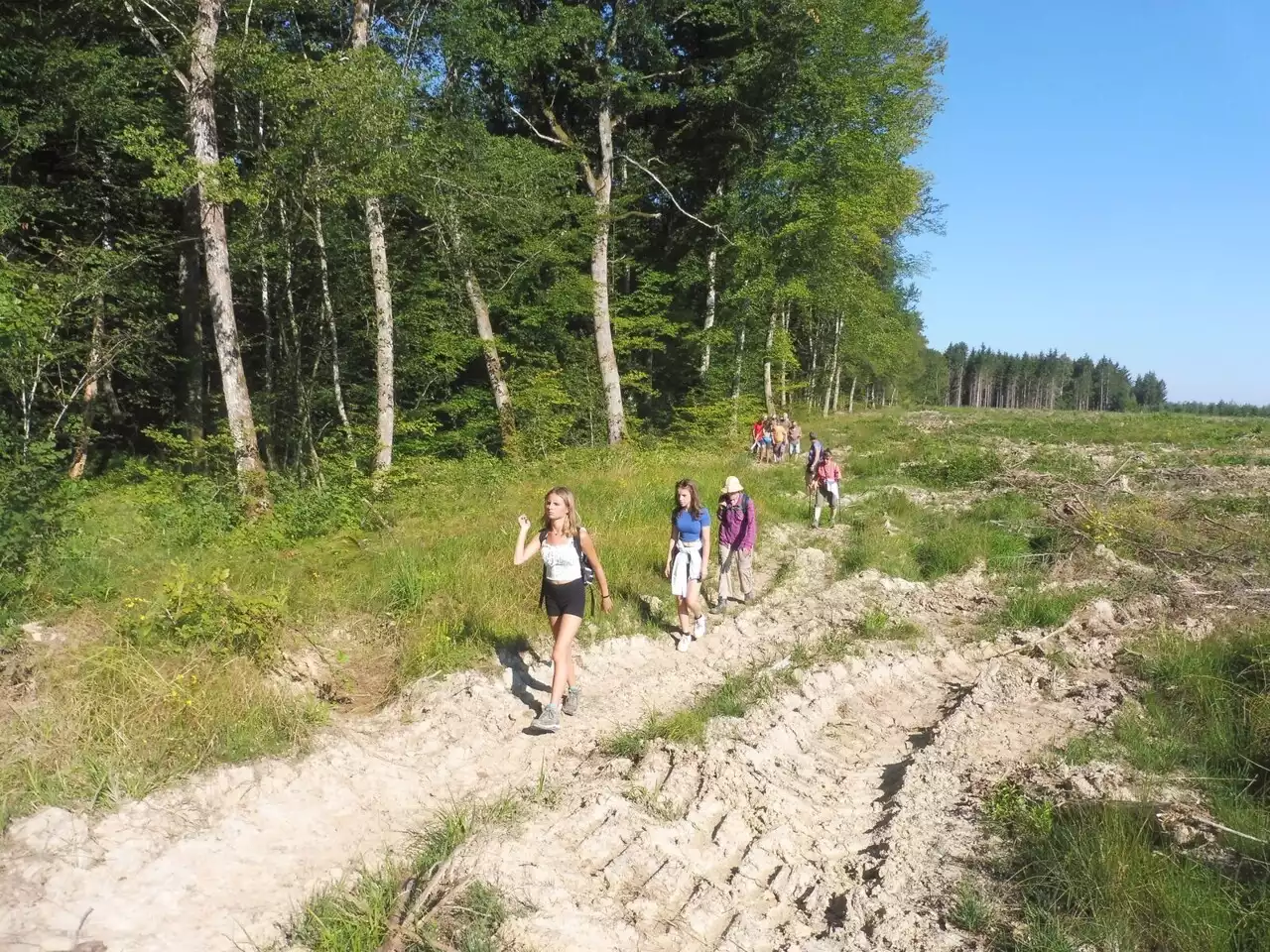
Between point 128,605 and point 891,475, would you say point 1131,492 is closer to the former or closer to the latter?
point 891,475

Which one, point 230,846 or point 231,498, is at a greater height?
point 231,498

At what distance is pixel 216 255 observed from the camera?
1083cm

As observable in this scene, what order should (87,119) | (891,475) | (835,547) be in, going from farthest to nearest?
1. (891,475)
2. (87,119)
3. (835,547)

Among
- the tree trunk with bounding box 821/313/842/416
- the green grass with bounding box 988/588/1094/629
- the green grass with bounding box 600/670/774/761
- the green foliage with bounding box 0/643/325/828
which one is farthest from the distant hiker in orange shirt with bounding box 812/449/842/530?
the tree trunk with bounding box 821/313/842/416

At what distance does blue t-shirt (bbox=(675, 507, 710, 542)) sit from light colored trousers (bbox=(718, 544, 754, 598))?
126cm

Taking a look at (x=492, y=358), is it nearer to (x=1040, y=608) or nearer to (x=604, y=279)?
(x=604, y=279)

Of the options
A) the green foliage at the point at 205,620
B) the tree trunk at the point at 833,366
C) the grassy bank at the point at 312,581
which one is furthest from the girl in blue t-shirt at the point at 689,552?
the tree trunk at the point at 833,366

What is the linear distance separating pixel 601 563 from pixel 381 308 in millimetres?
7284

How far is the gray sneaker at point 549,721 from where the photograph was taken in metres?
5.71

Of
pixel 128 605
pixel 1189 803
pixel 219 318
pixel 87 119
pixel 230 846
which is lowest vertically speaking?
pixel 230 846

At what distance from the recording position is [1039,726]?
595cm

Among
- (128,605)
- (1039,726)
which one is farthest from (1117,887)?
(128,605)

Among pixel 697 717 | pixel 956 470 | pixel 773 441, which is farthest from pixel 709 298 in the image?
pixel 697 717

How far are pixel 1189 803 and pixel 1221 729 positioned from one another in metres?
1.10
